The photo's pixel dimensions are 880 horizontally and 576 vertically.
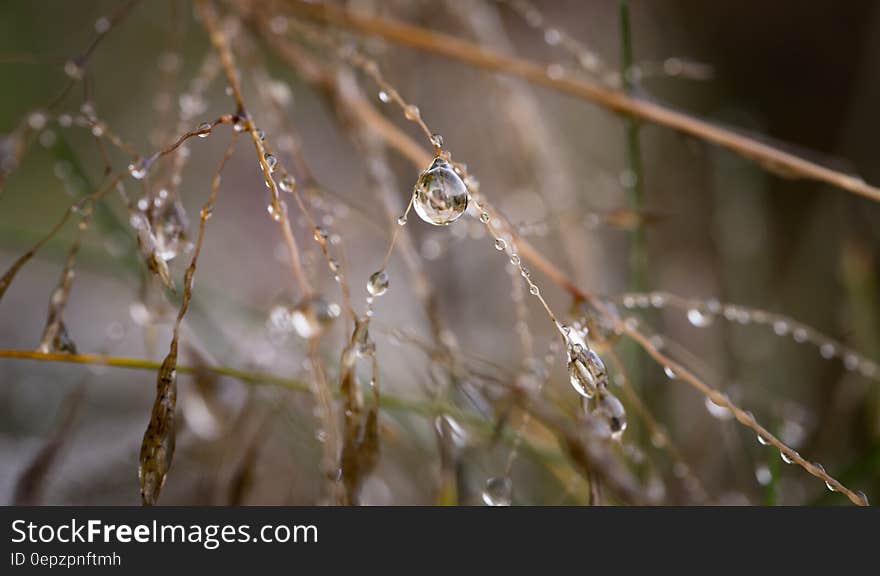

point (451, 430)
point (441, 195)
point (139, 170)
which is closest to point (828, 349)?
point (451, 430)

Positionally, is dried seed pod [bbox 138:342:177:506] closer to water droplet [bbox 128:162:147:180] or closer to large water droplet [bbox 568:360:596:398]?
water droplet [bbox 128:162:147:180]

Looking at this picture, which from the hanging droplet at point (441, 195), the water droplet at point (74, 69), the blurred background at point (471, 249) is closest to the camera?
the hanging droplet at point (441, 195)

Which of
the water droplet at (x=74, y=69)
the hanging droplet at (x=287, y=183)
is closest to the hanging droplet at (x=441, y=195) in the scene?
the hanging droplet at (x=287, y=183)

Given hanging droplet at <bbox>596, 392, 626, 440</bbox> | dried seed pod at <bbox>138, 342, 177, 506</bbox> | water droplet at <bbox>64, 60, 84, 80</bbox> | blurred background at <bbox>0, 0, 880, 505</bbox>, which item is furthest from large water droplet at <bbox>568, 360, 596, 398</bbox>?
water droplet at <bbox>64, 60, 84, 80</bbox>

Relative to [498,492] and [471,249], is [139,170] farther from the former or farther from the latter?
[471,249]

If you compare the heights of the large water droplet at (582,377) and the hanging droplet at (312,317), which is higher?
the hanging droplet at (312,317)

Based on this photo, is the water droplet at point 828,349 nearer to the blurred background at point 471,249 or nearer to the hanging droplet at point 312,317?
the blurred background at point 471,249

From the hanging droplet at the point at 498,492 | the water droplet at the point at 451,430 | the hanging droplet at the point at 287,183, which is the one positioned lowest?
the hanging droplet at the point at 498,492

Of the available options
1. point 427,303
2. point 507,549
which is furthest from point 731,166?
point 507,549
